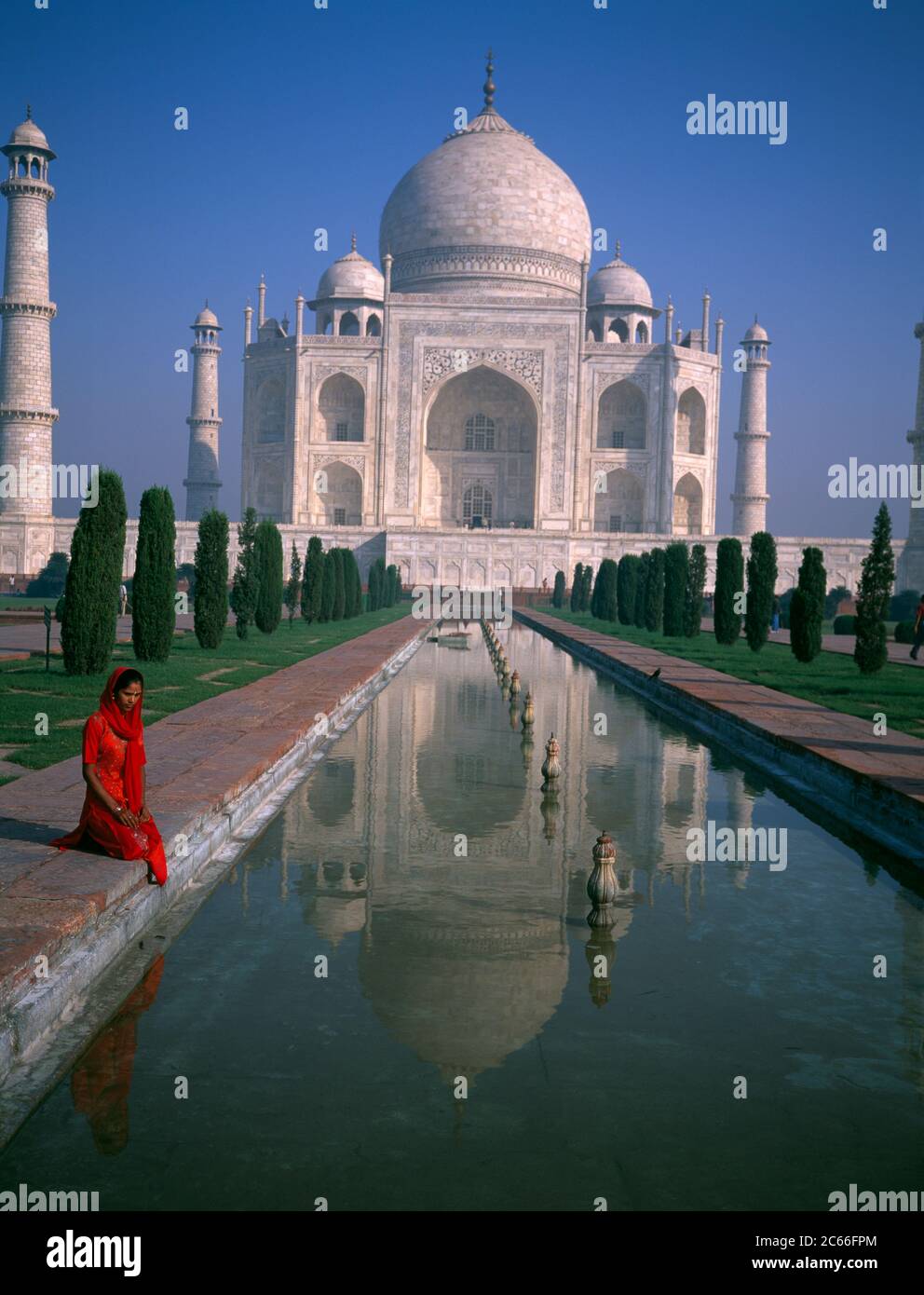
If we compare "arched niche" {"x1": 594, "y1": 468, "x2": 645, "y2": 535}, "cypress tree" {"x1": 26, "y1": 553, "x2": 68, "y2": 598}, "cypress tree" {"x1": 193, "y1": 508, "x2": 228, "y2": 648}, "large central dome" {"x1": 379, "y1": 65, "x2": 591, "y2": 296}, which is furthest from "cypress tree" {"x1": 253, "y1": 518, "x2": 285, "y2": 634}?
"large central dome" {"x1": 379, "y1": 65, "x2": 591, "y2": 296}

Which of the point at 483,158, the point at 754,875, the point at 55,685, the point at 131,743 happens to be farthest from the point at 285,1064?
the point at 483,158

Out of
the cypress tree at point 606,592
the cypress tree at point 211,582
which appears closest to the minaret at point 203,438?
the cypress tree at point 606,592

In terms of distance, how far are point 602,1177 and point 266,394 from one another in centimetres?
4032

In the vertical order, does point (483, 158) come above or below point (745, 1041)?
above

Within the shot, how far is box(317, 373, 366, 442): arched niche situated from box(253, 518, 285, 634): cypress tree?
23.5m

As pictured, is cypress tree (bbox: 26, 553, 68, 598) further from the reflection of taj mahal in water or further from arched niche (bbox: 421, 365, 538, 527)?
the reflection of taj mahal in water

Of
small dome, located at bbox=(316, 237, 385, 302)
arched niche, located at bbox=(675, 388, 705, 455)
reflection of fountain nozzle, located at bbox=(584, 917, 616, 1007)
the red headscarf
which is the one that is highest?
small dome, located at bbox=(316, 237, 385, 302)

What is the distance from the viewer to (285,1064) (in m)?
2.56

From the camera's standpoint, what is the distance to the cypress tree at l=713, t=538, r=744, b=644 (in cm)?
1670

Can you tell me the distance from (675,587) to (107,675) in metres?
10.8

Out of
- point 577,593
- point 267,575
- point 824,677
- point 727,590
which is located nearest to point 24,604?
point 267,575

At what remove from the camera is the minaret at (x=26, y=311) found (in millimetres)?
29328

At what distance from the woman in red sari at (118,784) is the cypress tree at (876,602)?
380 inches
